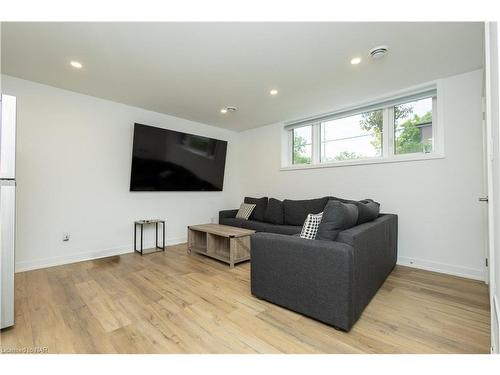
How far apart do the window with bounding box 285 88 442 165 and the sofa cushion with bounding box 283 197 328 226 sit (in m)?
0.71

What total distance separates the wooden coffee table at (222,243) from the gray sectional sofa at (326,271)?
917mm

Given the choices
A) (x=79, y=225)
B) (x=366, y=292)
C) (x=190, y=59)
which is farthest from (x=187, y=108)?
(x=366, y=292)

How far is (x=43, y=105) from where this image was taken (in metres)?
2.92

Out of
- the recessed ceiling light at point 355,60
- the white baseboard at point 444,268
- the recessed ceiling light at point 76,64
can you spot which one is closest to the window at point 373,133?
the recessed ceiling light at point 355,60

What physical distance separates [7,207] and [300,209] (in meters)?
3.36

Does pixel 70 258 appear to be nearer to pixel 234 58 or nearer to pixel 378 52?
pixel 234 58

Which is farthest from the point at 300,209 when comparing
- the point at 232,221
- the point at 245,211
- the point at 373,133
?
the point at 373,133

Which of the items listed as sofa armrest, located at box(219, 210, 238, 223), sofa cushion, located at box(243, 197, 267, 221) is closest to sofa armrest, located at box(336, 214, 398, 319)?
sofa cushion, located at box(243, 197, 267, 221)

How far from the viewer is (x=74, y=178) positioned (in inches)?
124

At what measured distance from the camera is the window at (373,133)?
297cm

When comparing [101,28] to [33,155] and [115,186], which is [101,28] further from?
[115,186]

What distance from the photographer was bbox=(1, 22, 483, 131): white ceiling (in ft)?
6.25

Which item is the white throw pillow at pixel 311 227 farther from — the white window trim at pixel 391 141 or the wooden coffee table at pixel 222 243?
the white window trim at pixel 391 141

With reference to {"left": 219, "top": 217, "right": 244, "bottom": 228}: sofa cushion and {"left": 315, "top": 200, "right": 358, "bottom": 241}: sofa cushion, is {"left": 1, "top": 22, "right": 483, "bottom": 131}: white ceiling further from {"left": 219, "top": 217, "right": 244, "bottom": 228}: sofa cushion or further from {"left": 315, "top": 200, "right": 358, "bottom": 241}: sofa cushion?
{"left": 219, "top": 217, "right": 244, "bottom": 228}: sofa cushion
